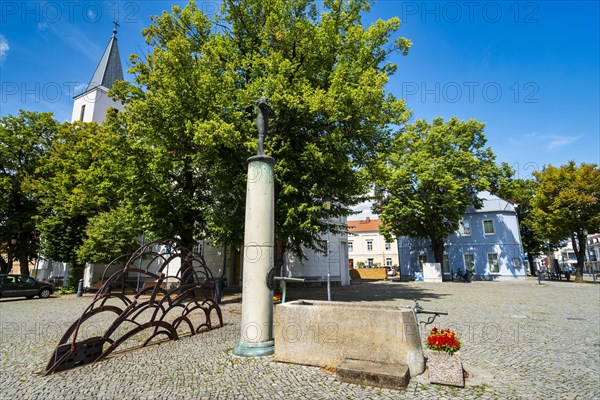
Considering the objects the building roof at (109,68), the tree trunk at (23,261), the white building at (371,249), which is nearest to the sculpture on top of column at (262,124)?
the tree trunk at (23,261)

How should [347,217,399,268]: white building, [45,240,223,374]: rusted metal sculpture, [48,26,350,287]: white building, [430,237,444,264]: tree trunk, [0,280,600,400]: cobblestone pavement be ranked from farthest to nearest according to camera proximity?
1. [347,217,399,268]: white building
2. [430,237,444,264]: tree trunk
3. [48,26,350,287]: white building
4. [45,240,223,374]: rusted metal sculpture
5. [0,280,600,400]: cobblestone pavement

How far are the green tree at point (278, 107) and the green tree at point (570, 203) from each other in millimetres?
20491

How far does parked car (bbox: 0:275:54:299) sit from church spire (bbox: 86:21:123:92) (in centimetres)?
2648

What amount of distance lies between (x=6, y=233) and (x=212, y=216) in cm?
2313

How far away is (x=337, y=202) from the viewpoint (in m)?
14.1

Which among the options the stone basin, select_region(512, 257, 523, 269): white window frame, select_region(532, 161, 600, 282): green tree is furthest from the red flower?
select_region(512, 257, 523, 269): white window frame

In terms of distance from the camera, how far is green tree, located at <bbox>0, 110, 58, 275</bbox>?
2566cm

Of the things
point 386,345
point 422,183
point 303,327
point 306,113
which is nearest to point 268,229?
point 303,327

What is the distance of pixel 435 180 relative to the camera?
27.9 m

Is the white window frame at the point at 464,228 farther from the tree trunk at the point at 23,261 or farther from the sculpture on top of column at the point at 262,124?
the tree trunk at the point at 23,261

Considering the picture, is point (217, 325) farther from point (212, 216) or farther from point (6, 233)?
point (6, 233)

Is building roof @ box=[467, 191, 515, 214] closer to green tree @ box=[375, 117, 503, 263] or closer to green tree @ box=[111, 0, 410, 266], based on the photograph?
green tree @ box=[375, 117, 503, 263]

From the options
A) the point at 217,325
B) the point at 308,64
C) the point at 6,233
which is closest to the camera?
the point at 217,325

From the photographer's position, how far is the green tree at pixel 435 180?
91.8 ft
